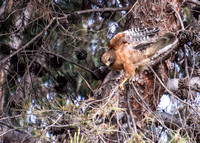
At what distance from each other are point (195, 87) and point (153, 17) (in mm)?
1114

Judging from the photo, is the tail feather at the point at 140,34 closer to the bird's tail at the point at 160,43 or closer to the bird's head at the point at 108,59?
the bird's tail at the point at 160,43

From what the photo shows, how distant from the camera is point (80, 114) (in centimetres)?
259

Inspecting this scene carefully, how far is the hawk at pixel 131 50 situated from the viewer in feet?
12.5

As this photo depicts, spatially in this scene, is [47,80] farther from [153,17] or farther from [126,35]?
[153,17]

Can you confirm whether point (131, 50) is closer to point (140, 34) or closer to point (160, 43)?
point (140, 34)

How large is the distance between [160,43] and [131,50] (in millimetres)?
438

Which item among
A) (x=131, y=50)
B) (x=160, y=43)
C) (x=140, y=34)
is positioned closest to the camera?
(x=160, y=43)

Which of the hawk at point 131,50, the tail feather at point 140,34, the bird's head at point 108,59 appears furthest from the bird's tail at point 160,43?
the bird's head at point 108,59

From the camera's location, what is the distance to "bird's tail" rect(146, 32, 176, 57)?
11.6 feet

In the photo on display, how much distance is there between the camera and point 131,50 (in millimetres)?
3949

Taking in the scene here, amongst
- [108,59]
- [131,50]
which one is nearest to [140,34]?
[131,50]

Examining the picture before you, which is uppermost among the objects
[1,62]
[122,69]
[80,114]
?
[1,62]

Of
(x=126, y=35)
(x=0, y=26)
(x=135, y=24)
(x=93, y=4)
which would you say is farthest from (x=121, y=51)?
(x=0, y=26)

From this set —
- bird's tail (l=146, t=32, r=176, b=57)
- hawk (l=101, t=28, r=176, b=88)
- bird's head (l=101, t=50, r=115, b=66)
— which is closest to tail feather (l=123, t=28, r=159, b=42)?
hawk (l=101, t=28, r=176, b=88)
